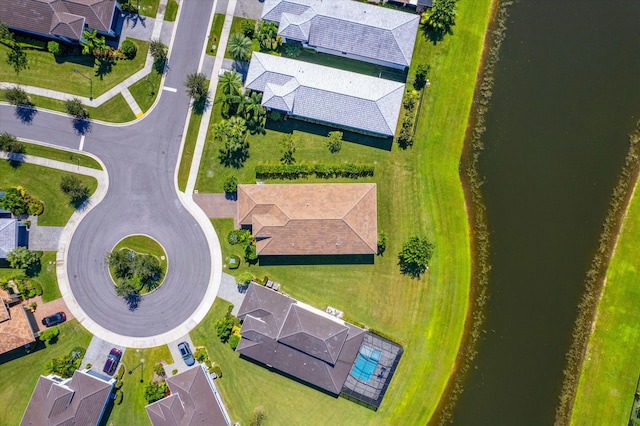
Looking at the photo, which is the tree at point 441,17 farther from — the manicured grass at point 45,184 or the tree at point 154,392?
the tree at point 154,392

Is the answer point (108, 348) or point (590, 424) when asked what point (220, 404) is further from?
point (590, 424)

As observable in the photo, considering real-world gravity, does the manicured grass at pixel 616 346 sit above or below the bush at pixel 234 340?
above

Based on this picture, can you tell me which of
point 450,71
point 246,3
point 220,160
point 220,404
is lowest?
point 220,404

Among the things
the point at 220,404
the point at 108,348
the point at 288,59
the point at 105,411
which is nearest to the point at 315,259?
the point at 220,404

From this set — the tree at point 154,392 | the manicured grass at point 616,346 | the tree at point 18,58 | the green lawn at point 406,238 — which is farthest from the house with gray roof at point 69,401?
the manicured grass at point 616,346

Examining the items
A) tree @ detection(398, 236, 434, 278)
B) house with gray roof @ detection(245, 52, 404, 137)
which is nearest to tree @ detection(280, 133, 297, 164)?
house with gray roof @ detection(245, 52, 404, 137)
